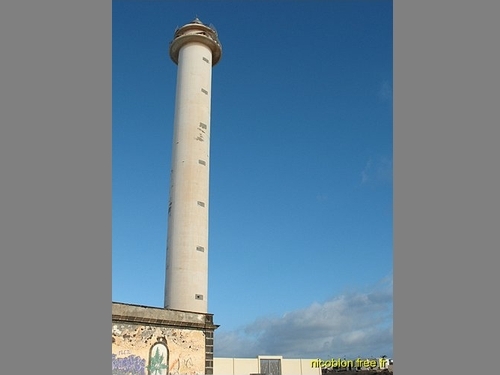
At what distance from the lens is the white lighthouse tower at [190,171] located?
27.3 meters

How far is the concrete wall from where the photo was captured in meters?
22.2

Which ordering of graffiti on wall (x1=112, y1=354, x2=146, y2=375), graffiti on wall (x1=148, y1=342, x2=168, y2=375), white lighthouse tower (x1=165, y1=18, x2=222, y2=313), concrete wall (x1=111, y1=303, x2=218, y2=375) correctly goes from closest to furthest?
graffiti on wall (x1=112, y1=354, x2=146, y2=375)
concrete wall (x1=111, y1=303, x2=218, y2=375)
graffiti on wall (x1=148, y1=342, x2=168, y2=375)
white lighthouse tower (x1=165, y1=18, x2=222, y2=313)

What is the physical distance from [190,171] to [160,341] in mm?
10535

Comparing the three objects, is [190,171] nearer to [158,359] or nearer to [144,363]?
[158,359]

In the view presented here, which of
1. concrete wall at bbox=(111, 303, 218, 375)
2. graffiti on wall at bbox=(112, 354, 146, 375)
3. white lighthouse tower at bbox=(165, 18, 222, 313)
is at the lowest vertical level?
graffiti on wall at bbox=(112, 354, 146, 375)

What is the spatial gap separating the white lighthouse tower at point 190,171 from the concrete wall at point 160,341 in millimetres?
1679

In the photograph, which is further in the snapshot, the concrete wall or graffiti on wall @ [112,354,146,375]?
the concrete wall

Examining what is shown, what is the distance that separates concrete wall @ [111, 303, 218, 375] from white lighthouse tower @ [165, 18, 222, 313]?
1.68m

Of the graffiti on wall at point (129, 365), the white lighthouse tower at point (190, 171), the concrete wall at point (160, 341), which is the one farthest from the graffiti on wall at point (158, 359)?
the white lighthouse tower at point (190, 171)

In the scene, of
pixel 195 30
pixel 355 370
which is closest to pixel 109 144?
pixel 195 30

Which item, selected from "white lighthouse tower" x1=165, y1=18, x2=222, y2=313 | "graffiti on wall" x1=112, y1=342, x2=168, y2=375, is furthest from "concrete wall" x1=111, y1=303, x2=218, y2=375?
"white lighthouse tower" x1=165, y1=18, x2=222, y2=313

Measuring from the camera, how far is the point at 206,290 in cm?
2784

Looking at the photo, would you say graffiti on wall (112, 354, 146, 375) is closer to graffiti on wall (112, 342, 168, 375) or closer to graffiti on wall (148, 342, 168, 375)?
graffiti on wall (112, 342, 168, 375)

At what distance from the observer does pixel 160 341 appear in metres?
23.7
